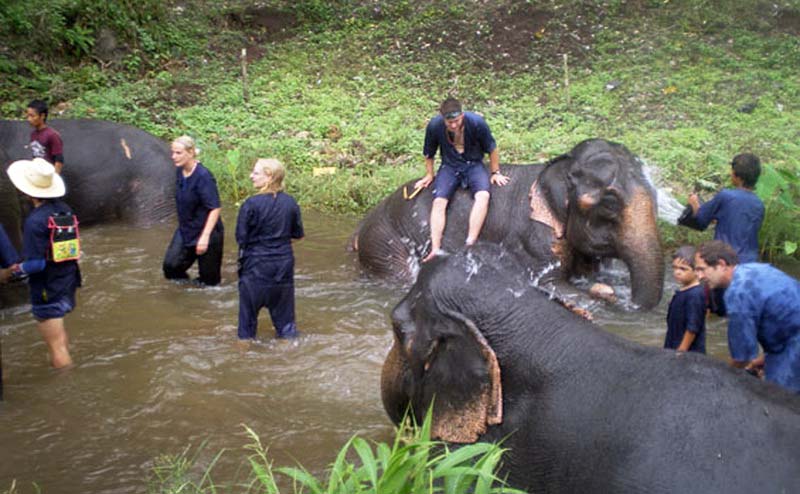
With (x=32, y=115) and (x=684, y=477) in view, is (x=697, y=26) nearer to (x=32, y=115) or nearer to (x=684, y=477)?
(x=32, y=115)

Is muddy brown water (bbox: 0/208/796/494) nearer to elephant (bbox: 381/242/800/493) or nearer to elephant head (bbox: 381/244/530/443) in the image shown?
elephant head (bbox: 381/244/530/443)

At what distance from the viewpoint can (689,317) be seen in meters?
4.72

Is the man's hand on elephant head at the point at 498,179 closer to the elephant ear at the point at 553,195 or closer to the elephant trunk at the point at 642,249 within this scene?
the elephant ear at the point at 553,195

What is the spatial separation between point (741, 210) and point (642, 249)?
81 cm

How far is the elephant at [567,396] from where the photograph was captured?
2746 mm

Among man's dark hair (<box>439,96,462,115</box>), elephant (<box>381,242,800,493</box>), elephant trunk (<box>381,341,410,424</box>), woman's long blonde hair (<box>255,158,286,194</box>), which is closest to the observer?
elephant (<box>381,242,800,493</box>)

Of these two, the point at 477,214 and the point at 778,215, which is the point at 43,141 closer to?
the point at 477,214

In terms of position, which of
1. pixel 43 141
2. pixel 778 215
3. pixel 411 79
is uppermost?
pixel 411 79

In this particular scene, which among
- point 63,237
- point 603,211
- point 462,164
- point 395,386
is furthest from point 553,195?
point 63,237

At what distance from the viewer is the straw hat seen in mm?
5410

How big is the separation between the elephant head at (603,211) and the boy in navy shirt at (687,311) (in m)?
1.63

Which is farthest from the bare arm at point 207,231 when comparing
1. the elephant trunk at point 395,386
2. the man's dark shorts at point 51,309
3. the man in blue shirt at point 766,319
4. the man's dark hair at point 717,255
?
the man in blue shirt at point 766,319

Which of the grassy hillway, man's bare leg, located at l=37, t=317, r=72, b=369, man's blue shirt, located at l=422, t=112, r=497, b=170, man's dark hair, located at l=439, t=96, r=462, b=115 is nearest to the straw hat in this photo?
man's bare leg, located at l=37, t=317, r=72, b=369

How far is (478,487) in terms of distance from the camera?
2.90 metres
